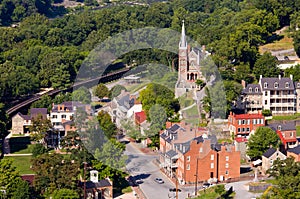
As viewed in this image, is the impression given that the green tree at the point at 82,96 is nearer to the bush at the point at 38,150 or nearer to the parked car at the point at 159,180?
the bush at the point at 38,150

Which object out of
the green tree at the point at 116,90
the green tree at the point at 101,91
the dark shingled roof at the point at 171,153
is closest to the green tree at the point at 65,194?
the dark shingled roof at the point at 171,153

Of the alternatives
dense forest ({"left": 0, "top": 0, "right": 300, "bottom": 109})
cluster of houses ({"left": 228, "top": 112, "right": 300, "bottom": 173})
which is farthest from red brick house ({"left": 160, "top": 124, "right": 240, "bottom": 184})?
dense forest ({"left": 0, "top": 0, "right": 300, "bottom": 109})

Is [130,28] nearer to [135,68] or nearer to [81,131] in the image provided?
[135,68]

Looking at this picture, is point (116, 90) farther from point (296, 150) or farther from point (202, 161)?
point (296, 150)

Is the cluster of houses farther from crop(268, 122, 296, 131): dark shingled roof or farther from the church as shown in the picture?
the church

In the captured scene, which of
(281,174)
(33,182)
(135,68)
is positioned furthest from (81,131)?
(135,68)

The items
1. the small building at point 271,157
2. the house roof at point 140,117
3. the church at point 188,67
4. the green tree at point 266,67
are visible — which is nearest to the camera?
the small building at point 271,157
